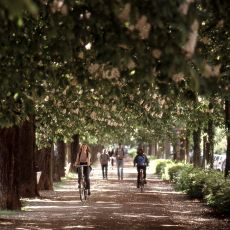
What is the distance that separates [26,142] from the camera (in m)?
22.0

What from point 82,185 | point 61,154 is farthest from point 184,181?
point 61,154

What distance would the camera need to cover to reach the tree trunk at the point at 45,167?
27.1 m

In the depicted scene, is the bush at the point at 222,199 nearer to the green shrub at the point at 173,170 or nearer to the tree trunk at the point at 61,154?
the green shrub at the point at 173,170

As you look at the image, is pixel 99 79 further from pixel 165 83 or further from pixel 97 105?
pixel 97 105

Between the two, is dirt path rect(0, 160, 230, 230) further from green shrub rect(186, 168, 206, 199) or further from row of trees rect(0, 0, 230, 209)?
row of trees rect(0, 0, 230, 209)

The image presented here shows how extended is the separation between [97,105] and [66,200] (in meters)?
6.96

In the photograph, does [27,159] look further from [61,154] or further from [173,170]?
[61,154]

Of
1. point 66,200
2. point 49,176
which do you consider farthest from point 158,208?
point 49,176

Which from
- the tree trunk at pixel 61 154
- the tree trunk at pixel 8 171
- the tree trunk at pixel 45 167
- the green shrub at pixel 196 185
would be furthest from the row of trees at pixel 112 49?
the tree trunk at pixel 61 154

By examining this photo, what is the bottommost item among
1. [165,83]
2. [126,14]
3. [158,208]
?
[158,208]

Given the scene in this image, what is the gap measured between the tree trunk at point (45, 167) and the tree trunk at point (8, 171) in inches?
342

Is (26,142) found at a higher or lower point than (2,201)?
higher

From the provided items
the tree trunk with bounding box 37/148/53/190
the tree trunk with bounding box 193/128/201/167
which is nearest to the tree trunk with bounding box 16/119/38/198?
the tree trunk with bounding box 37/148/53/190

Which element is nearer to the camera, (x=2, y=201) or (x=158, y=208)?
(x=2, y=201)
